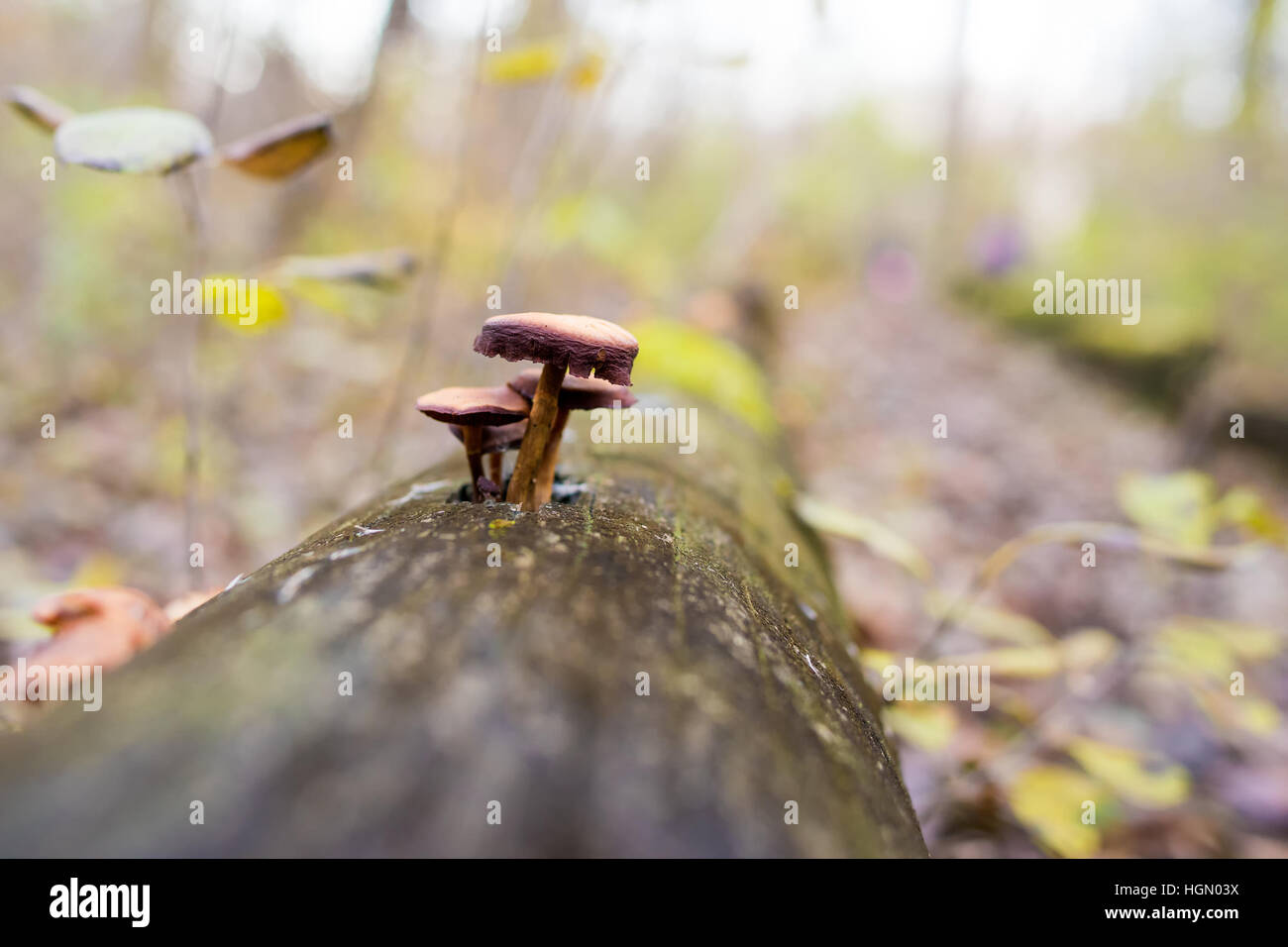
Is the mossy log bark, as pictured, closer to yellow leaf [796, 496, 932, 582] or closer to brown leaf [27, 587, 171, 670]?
brown leaf [27, 587, 171, 670]

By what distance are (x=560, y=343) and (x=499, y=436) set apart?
1.17 feet

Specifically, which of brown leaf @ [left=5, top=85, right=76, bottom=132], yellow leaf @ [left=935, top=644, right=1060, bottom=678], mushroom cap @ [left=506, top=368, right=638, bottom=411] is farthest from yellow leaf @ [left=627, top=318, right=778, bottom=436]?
brown leaf @ [left=5, top=85, right=76, bottom=132]

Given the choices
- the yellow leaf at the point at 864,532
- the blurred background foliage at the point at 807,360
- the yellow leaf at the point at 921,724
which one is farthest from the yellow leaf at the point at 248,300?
the yellow leaf at the point at 921,724

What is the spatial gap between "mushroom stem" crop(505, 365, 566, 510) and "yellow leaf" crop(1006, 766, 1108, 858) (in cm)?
208

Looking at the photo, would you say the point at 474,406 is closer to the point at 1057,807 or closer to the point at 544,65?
the point at 544,65

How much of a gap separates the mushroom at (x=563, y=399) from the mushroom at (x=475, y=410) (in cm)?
4

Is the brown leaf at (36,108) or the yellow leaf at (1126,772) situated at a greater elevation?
the brown leaf at (36,108)

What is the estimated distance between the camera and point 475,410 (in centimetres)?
108

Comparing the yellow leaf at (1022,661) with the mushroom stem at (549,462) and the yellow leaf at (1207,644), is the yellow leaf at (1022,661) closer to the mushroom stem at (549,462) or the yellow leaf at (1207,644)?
the yellow leaf at (1207,644)

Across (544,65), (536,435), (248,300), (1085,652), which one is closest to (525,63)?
(544,65)

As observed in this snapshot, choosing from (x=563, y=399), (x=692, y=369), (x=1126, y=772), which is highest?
(x=692, y=369)

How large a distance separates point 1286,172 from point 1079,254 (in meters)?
3.74

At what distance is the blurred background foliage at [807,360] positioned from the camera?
2.55 metres

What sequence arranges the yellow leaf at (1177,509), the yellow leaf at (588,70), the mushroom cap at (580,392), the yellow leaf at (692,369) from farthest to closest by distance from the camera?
the yellow leaf at (692,369) < the yellow leaf at (588,70) < the yellow leaf at (1177,509) < the mushroom cap at (580,392)
